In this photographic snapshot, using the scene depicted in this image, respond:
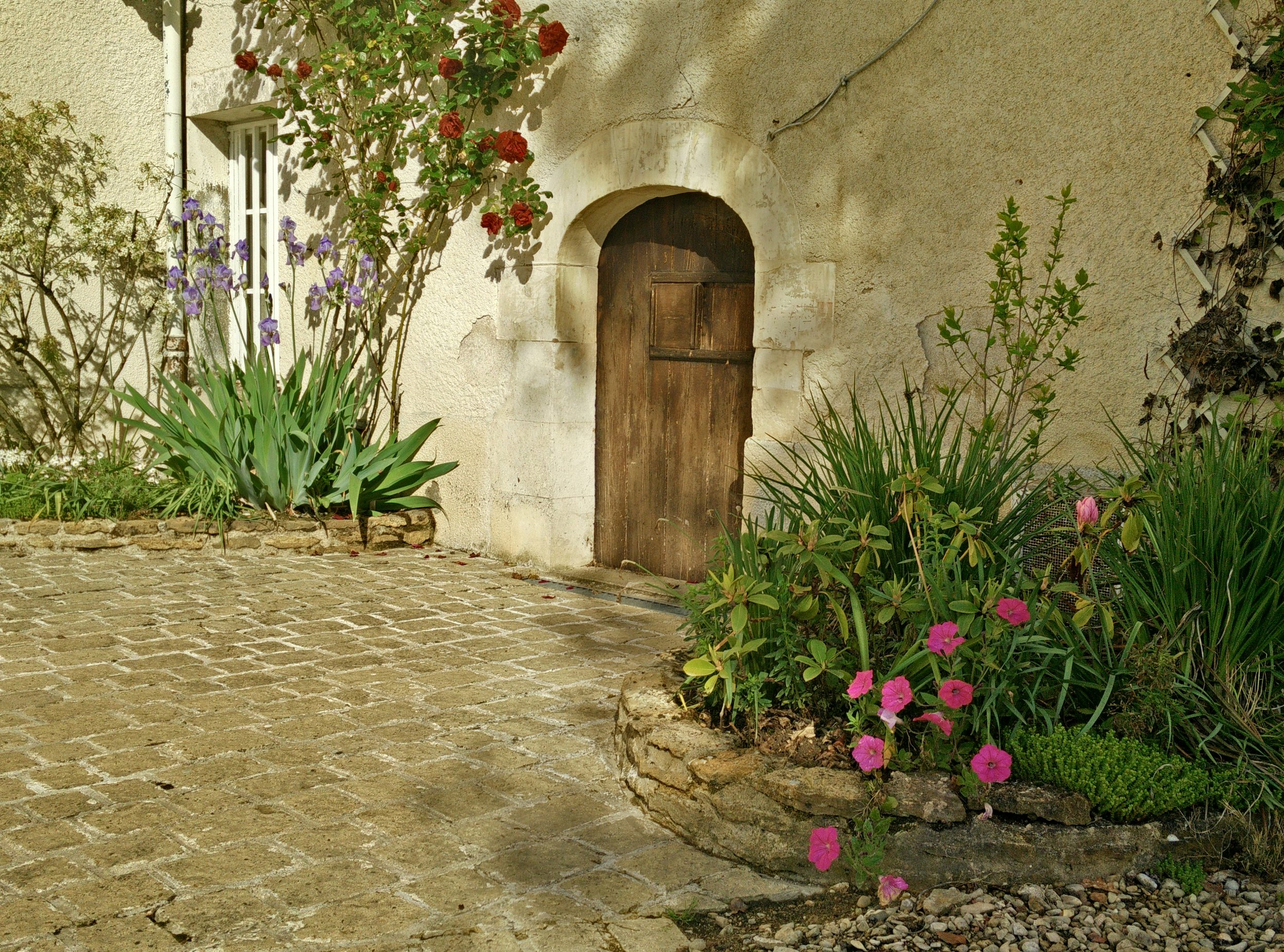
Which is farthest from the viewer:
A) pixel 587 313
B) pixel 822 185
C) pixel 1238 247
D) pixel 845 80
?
pixel 587 313

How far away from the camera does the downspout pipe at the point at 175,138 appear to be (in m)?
7.58

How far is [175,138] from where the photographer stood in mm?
7668

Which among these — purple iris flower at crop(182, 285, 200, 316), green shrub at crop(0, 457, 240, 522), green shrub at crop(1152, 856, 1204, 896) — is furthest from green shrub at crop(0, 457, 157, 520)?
green shrub at crop(1152, 856, 1204, 896)

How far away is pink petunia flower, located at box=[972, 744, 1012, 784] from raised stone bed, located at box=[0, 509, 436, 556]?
4.40 meters

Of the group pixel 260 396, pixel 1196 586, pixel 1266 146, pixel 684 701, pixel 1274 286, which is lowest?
pixel 684 701

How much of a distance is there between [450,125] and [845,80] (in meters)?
2.16

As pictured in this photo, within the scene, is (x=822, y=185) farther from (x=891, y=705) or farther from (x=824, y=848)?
(x=824, y=848)

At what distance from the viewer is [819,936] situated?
250 cm

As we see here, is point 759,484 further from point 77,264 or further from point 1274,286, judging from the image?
point 77,264

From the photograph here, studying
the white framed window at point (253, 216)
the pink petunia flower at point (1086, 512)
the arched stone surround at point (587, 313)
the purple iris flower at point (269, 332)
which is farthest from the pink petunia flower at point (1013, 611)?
the white framed window at point (253, 216)

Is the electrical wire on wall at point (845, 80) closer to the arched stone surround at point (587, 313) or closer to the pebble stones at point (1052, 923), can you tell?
the arched stone surround at point (587, 313)

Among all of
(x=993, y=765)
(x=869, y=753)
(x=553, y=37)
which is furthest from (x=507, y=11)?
(x=993, y=765)

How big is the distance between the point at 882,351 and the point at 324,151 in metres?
3.71

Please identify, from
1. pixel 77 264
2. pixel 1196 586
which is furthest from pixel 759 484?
pixel 77 264
